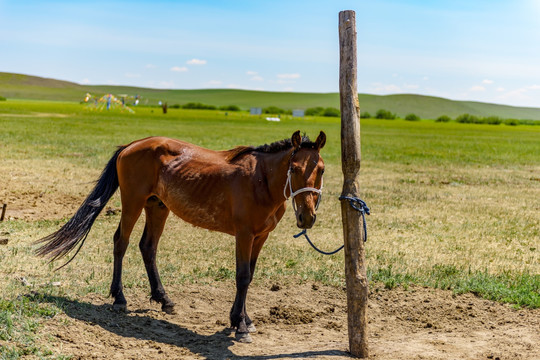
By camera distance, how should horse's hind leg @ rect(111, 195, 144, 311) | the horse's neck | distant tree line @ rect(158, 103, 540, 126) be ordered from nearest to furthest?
the horse's neck, horse's hind leg @ rect(111, 195, 144, 311), distant tree line @ rect(158, 103, 540, 126)

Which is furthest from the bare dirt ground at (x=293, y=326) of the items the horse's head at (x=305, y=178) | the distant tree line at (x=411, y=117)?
the distant tree line at (x=411, y=117)

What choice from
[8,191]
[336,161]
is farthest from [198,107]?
[8,191]

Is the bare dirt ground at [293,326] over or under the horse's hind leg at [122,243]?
under

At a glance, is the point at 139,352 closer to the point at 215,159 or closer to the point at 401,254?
the point at 215,159

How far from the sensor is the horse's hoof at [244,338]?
257 inches

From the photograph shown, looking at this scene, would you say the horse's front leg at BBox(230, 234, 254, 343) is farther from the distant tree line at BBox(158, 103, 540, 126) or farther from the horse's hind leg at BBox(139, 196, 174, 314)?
the distant tree line at BBox(158, 103, 540, 126)

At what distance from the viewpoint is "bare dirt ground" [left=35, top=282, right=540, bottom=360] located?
20.1ft

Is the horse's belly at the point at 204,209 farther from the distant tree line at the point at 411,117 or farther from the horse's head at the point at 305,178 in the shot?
the distant tree line at the point at 411,117

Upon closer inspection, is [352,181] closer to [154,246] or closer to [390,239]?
[154,246]

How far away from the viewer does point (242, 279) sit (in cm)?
655

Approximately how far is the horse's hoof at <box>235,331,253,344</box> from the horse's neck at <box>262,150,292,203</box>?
5.19 ft

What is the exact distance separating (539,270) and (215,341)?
6.13 metres

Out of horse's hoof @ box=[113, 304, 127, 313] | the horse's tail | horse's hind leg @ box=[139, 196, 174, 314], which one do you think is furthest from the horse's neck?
horse's hoof @ box=[113, 304, 127, 313]

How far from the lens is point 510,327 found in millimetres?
7168
